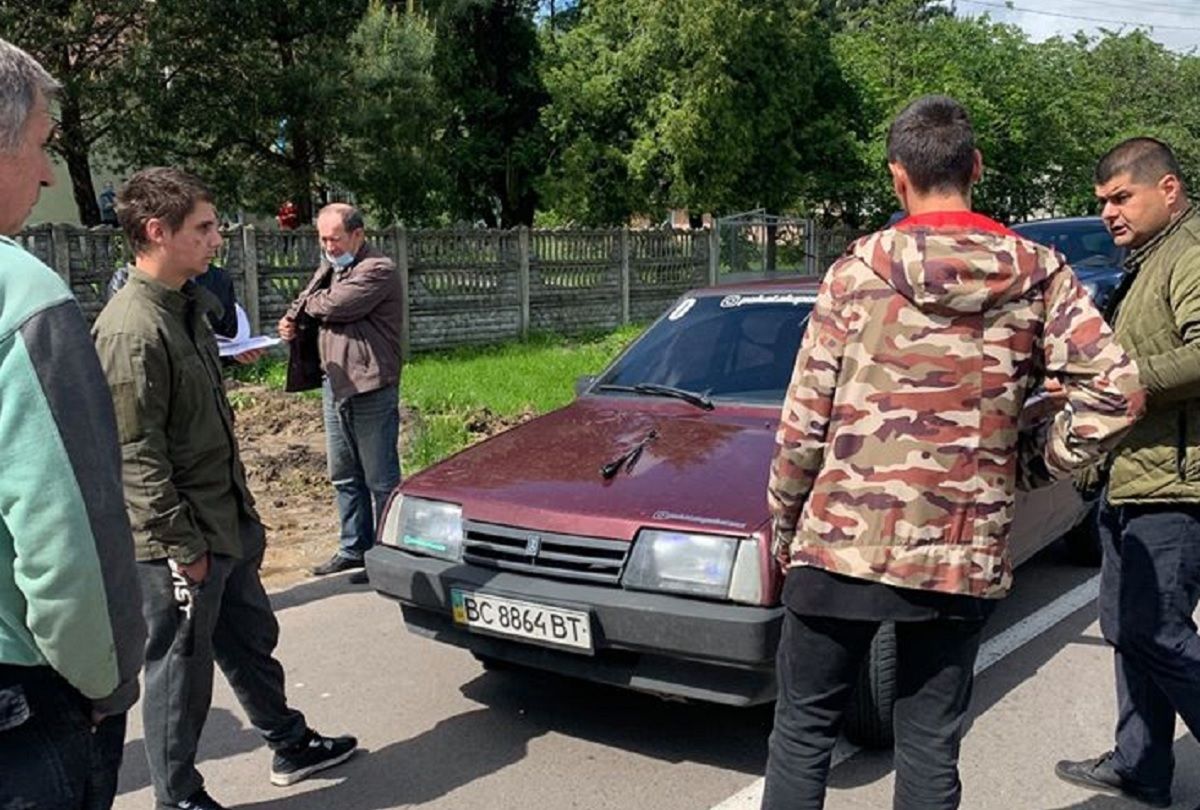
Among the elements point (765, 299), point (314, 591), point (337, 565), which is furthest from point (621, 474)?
point (337, 565)

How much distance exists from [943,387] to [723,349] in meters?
2.53

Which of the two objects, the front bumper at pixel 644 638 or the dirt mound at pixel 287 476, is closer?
the front bumper at pixel 644 638

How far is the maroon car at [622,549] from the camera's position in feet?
10.9

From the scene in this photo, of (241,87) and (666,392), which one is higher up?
(241,87)

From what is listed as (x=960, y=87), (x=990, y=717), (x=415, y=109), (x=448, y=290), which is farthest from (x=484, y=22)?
(x=990, y=717)

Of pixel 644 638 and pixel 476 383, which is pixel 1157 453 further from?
pixel 476 383

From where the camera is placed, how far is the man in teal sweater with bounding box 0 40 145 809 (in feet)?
5.46

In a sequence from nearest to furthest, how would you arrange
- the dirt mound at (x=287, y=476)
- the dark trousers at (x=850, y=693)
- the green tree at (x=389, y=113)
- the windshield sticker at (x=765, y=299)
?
Result: the dark trousers at (x=850, y=693), the windshield sticker at (x=765, y=299), the dirt mound at (x=287, y=476), the green tree at (x=389, y=113)

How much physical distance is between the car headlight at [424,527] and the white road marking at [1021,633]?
1.27m

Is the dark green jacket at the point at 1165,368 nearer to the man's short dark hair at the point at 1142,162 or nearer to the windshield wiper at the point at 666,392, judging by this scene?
the man's short dark hair at the point at 1142,162

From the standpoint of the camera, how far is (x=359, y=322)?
5.55m

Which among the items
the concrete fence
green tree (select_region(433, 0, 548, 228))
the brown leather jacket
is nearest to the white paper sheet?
the brown leather jacket

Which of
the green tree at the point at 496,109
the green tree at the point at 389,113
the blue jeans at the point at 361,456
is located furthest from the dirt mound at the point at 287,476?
the green tree at the point at 496,109

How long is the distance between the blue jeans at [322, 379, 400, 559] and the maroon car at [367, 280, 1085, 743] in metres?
1.36
